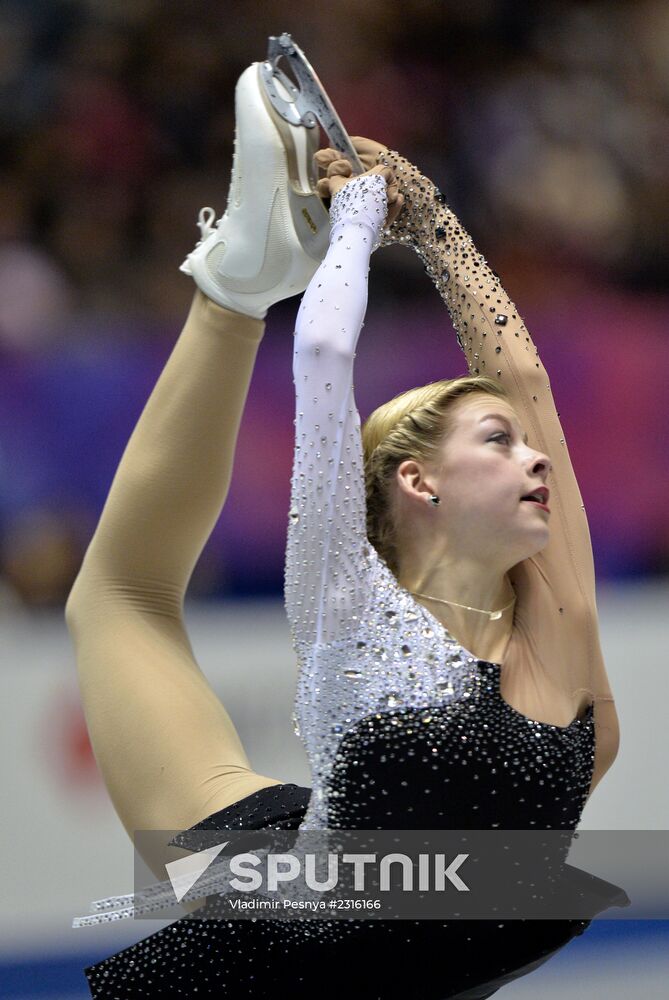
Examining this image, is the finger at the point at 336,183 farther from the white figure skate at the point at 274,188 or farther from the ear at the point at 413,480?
the ear at the point at 413,480

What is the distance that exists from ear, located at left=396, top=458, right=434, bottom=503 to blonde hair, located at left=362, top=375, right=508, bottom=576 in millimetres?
12

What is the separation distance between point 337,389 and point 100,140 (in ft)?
8.11

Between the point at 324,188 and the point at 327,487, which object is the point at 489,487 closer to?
the point at 327,487

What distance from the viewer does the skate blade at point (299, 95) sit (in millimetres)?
1748

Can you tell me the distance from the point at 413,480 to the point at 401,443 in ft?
0.17

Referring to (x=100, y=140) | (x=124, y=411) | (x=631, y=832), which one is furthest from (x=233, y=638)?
(x=100, y=140)

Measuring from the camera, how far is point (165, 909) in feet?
5.40

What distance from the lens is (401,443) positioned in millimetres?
1561

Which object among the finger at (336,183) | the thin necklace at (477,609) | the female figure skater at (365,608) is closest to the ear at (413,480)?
the female figure skater at (365,608)

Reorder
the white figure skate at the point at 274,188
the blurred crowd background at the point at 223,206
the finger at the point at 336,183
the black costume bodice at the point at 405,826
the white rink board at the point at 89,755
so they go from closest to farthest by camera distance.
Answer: the black costume bodice at the point at 405,826 < the finger at the point at 336,183 < the white figure skate at the point at 274,188 < the white rink board at the point at 89,755 < the blurred crowd background at the point at 223,206

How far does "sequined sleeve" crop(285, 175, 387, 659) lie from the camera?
1425 mm

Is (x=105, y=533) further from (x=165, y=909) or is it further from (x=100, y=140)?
(x=100, y=140)

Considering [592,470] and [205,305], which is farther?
[592,470]

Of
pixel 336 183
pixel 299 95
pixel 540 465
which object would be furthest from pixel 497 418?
pixel 299 95
